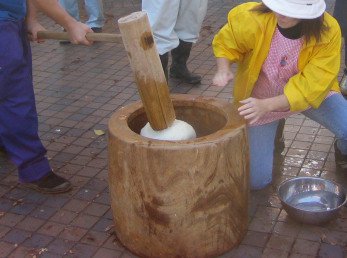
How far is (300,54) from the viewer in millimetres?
3168

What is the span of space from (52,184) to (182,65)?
2160mm

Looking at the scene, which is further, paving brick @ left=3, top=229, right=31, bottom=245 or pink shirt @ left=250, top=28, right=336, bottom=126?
paving brick @ left=3, top=229, right=31, bottom=245

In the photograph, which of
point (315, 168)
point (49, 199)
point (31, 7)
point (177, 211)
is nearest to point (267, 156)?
point (315, 168)

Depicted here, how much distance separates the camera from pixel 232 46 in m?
3.24

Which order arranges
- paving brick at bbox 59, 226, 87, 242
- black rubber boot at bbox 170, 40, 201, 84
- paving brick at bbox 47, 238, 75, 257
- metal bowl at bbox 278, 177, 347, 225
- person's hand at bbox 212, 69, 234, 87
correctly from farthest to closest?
black rubber boot at bbox 170, 40, 201, 84
metal bowl at bbox 278, 177, 347, 225
paving brick at bbox 59, 226, 87, 242
paving brick at bbox 47, 238, 75, 257
person's hand at bbox 212, 69, 234, 87

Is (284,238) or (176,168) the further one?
(284,238)

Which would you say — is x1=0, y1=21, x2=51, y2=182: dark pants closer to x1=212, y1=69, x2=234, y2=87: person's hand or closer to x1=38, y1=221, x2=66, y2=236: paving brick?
x1=38, y1=221, x2=66, y2=236: paving brick

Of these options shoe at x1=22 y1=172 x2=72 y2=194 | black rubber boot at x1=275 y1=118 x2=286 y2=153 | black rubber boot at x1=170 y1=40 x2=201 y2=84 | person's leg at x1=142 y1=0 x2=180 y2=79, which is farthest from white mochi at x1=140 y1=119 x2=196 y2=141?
black rubber boot at x1=170 y1=40 x2=201 y2=84

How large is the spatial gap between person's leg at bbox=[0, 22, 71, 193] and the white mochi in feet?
2.85

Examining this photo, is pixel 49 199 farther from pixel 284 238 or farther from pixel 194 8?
pixel 194 8

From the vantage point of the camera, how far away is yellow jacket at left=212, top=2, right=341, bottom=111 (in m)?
3.04

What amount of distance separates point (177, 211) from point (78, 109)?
2414 millimetres

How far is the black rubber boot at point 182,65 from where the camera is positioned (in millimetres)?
5371

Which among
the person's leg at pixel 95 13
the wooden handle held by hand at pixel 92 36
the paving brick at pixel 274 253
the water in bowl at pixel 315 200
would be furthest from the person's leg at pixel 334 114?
the person's leg at pixel 95 13
